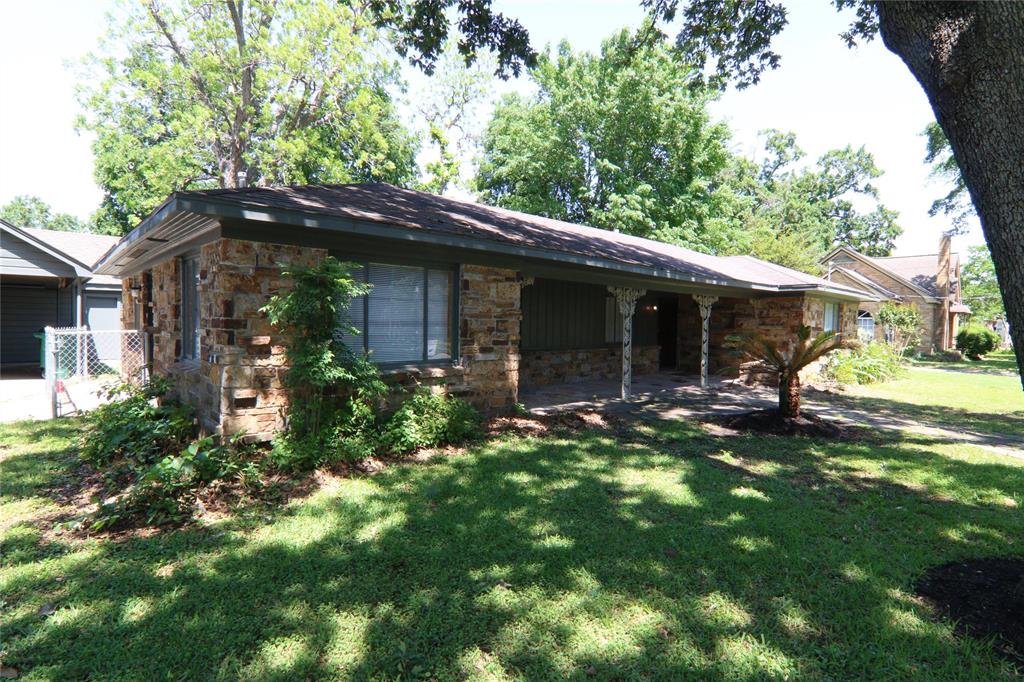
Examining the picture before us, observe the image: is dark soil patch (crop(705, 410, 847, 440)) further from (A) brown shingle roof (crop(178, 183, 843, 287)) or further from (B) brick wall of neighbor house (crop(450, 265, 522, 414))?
(B) brick wall of neighbor house (crop(450, 265, 522, 414))

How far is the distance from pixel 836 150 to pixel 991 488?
1715 inches

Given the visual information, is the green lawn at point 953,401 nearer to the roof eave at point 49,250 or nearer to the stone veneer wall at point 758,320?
the stone veneer wall at point 758,320

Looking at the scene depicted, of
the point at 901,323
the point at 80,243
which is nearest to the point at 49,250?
the point at 80,243

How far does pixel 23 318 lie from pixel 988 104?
21055 mm

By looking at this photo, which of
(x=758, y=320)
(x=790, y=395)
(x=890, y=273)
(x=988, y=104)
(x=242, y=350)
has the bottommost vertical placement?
(x=790, y=395)

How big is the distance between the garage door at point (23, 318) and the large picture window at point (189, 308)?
40.9 ft

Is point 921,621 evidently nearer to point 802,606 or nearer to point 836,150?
point 802,606

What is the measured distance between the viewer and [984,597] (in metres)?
3.03

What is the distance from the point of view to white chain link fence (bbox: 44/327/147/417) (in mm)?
7875

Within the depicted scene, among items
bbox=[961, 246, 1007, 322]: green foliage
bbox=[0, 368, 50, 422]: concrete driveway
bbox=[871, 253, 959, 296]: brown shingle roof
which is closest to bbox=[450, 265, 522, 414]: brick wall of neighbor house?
bbox=[0, 368, 50, 422]: concrete driveway

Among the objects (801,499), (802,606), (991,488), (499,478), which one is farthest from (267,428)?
(991,488)

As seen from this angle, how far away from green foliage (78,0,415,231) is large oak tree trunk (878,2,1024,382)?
15608mm

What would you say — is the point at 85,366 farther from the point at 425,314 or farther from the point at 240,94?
the point at 240,94

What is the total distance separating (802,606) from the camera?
9.71 feet
